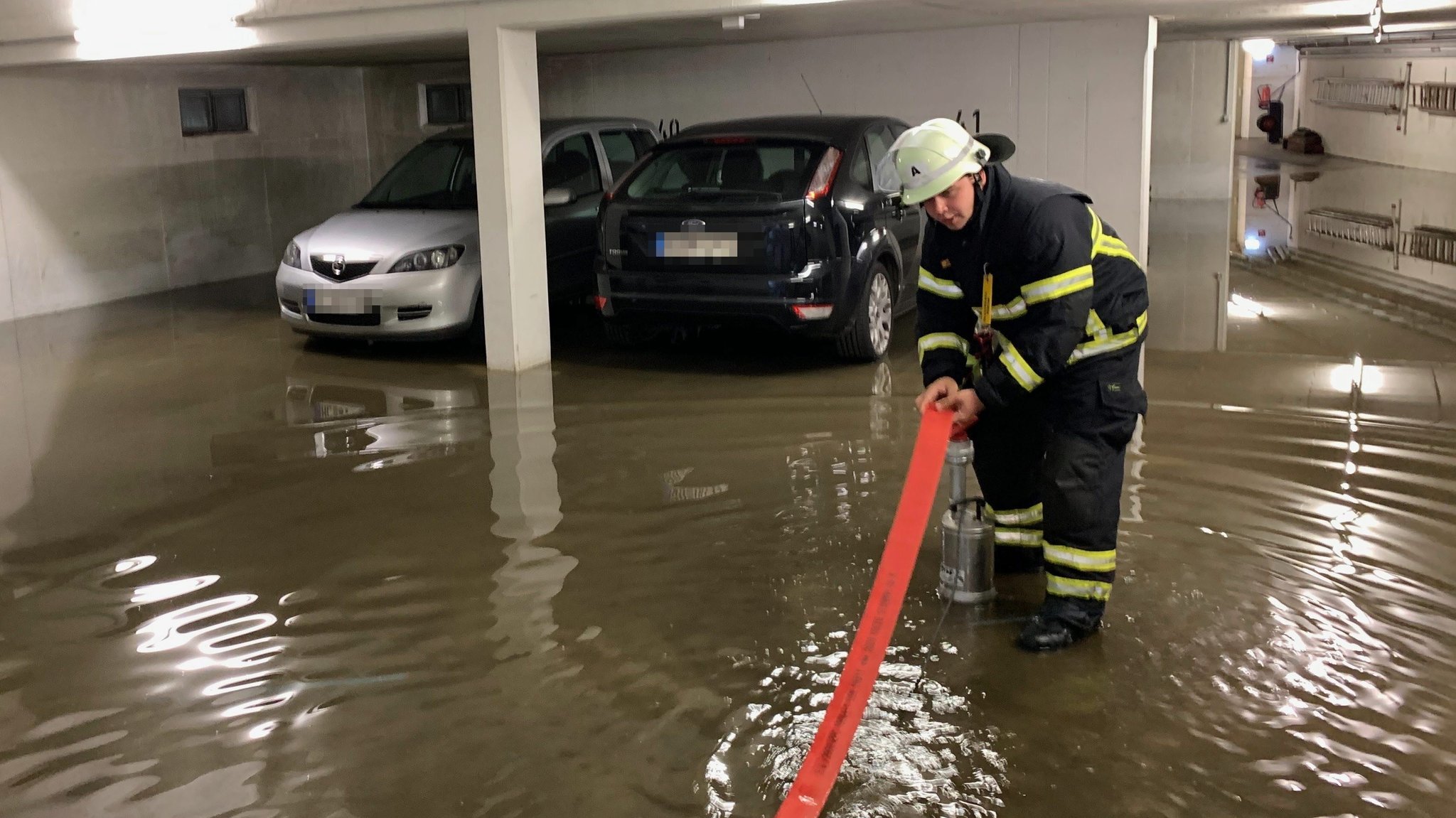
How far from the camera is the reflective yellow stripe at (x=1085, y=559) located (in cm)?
401

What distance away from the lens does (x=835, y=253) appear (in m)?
7.60

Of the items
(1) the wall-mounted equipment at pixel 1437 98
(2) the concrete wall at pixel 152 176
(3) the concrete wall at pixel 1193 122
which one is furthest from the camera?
(1) the wall-mounted equipment at pixel 1437 98

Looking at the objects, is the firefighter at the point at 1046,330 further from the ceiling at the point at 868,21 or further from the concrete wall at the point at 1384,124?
the concrete wall at the point at 1384,124

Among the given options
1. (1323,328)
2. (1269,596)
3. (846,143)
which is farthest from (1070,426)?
(1323,328)

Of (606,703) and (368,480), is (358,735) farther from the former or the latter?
(368,480)

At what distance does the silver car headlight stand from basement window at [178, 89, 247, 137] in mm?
5313

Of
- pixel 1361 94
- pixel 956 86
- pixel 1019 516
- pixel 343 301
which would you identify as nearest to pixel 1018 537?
pixel 1019 516

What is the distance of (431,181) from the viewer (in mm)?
9539

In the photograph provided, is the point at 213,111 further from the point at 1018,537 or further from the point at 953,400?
the point at 953,400

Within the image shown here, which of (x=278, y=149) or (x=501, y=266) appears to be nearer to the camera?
(x=501, y=266)

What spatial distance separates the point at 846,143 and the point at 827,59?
351 cm

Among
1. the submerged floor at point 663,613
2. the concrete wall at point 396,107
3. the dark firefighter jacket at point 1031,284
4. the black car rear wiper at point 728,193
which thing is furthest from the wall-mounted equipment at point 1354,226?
the dark firefighter jacket at point 1031,284

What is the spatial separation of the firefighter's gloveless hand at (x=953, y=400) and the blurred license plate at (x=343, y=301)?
17.4 ft

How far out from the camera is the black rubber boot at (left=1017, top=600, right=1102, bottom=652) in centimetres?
400
